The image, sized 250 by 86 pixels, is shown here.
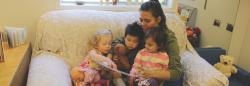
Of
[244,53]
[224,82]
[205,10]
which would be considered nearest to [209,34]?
[205,10]

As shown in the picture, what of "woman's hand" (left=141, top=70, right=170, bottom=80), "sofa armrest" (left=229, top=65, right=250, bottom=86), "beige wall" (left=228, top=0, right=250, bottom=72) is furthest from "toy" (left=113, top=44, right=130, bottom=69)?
"beige wall" (left=228, top=0, right=250, bottom=72)

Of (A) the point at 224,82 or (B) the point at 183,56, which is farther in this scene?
(B) the point at 183,56

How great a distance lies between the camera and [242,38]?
9.59ft

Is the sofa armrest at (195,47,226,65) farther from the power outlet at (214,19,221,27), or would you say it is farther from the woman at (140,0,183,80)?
the woman at (140,0,183,80)

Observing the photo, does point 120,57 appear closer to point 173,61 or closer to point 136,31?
point 136,31

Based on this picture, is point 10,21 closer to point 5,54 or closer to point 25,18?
point 25,18

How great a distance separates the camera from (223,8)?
3.17m

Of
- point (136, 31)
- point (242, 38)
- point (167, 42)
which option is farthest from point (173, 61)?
point (242, 38)

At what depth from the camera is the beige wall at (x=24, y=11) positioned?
1927 mm

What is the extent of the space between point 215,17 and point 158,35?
1994mm

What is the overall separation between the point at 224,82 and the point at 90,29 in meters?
0.95

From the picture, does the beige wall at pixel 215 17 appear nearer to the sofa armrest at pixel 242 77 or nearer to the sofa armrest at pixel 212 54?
the sofa armrest at pixel 212 54

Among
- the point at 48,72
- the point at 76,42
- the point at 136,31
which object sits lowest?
the point at 48,72

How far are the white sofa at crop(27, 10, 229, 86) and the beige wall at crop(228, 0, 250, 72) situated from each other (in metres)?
1.17
